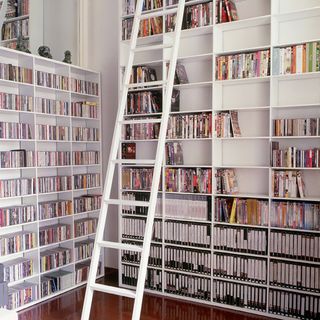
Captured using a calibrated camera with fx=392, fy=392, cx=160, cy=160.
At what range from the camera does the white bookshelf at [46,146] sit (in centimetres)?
376

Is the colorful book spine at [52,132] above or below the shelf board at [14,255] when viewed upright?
above

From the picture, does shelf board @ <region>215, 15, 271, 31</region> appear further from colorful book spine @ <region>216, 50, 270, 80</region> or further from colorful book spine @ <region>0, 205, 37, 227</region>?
colorful book spine @ <region>0, 205, 37, 227</region>

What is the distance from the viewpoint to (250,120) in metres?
3.71

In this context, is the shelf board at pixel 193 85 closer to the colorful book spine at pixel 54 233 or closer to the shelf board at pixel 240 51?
the shelf board at pixel 240 51

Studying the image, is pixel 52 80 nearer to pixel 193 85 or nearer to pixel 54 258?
pixel 193 85

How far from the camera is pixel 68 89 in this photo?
13.7 feet

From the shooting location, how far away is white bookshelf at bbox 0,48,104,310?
376 centimetres

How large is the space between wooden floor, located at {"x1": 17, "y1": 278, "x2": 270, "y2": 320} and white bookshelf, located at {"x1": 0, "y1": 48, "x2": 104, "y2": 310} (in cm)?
18

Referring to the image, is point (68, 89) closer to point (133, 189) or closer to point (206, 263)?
point (133, 189)

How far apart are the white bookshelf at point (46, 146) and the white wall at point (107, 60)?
0.39ft

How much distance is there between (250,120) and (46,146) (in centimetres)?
213

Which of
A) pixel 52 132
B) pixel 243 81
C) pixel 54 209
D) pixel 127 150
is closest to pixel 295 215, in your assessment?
pixel 243 81

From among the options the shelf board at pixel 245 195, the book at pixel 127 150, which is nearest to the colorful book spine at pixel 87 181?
the book at pixel 127 150

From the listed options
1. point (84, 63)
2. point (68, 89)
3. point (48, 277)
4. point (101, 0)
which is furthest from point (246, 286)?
point (101, 0)
